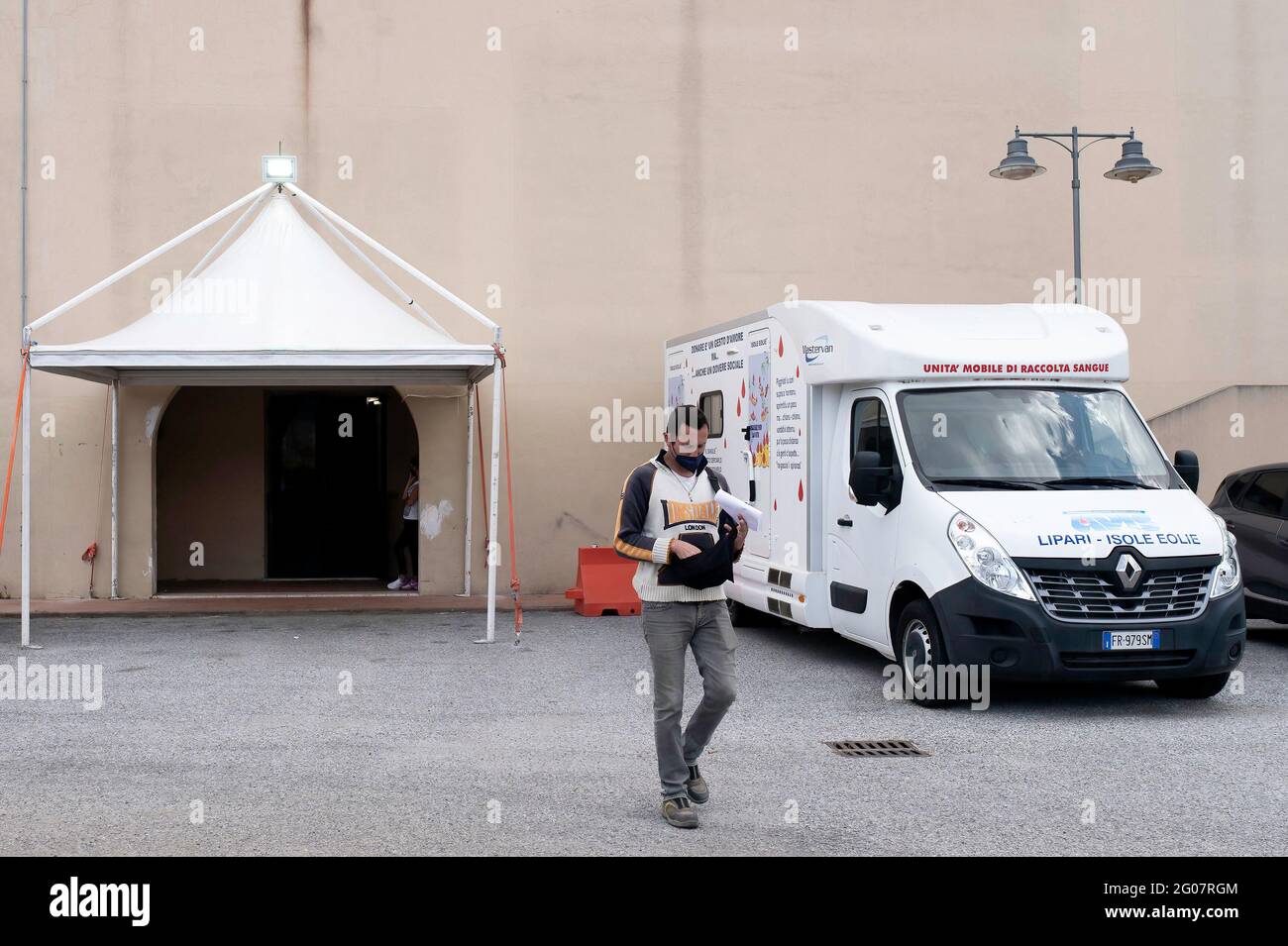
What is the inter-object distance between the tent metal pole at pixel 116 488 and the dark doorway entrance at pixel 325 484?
3116 millimetres

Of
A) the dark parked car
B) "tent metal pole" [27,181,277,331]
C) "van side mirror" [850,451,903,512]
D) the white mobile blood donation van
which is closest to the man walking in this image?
the white mobile blood donation van

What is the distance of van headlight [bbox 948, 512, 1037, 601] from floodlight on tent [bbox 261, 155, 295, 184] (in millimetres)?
9189

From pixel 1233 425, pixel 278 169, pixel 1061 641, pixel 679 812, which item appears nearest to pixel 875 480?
pixel 1061 641

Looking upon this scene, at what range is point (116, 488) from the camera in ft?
53.1

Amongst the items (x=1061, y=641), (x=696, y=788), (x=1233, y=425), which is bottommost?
(x=696, y=788)

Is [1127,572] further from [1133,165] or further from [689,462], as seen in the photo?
[1133,165]

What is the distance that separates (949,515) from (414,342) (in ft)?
19.7

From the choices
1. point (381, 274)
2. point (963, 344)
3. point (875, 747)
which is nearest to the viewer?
point (875, 747)

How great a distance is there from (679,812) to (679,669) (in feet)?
2.19

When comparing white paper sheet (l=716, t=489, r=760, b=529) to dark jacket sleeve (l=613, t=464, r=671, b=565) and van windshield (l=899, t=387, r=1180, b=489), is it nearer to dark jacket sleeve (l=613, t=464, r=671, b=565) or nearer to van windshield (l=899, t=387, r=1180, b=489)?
dark jacket sleeve (l=613, t=464, r=671, b=565)
